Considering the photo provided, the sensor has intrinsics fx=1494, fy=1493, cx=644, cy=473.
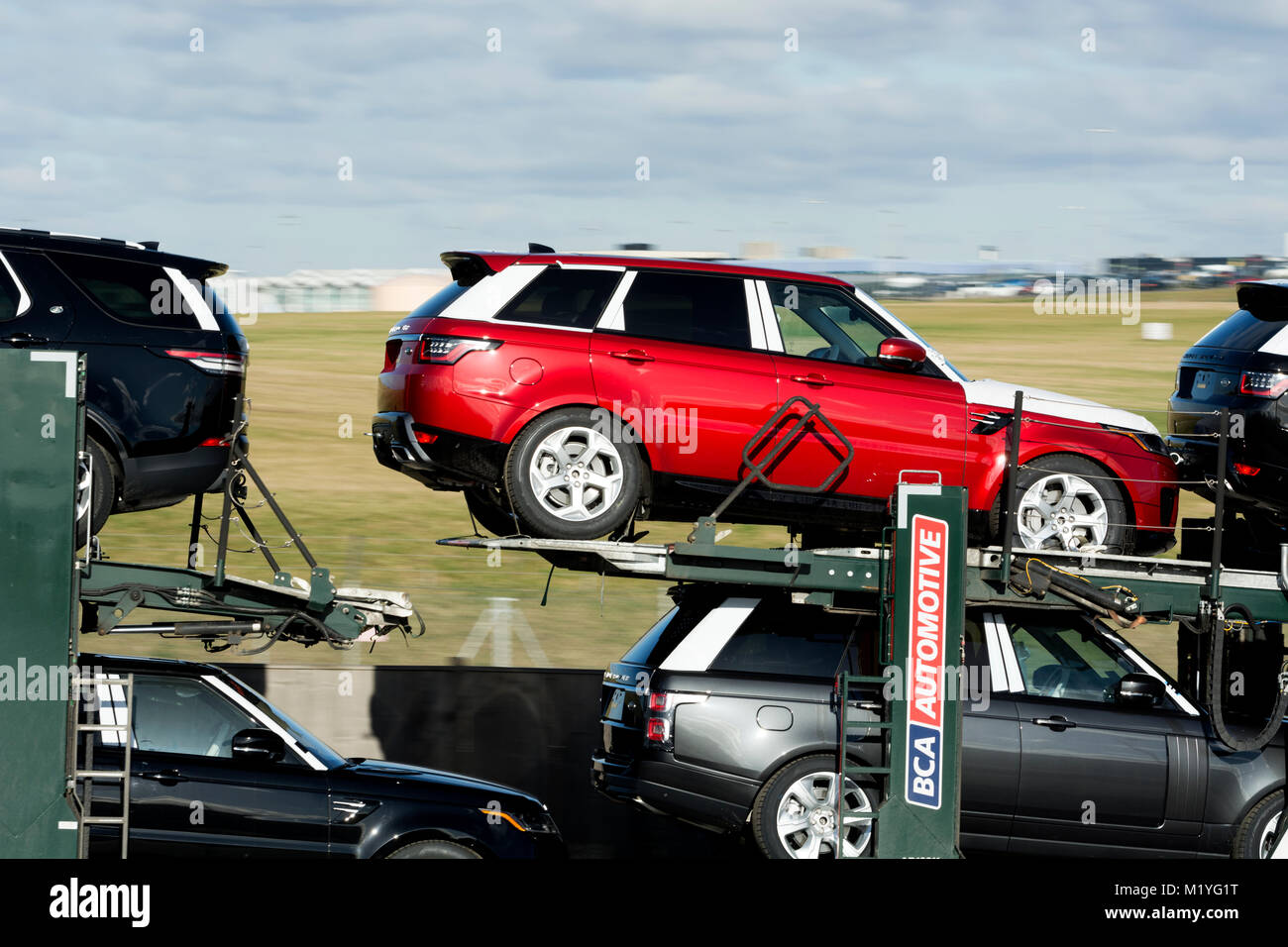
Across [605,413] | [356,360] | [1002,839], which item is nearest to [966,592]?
[1002,839]

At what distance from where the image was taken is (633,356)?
307 inches

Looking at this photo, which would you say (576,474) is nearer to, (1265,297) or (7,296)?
(7,296)

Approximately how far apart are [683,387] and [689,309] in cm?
54

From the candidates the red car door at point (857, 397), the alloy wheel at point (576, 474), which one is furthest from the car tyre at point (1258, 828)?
the alloy wheel at point (576, 474)

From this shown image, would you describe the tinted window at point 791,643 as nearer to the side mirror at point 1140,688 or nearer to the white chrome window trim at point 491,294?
the side mirror at point 1140,688

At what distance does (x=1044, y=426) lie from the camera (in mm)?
8219

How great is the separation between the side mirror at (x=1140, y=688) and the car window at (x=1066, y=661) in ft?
0.73

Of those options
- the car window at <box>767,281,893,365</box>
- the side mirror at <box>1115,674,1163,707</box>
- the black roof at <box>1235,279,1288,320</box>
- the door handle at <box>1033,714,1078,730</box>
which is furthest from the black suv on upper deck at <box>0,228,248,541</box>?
the black roof at <box>1235,279,1288,320</box>

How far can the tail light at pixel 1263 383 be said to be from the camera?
26.6 ft

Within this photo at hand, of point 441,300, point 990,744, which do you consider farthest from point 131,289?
point 990,744

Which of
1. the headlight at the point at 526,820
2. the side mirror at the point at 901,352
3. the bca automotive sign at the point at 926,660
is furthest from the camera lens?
the headlight at the point at 526,820

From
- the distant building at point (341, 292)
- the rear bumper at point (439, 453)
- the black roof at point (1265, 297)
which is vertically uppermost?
the distant building at point (341, 292)

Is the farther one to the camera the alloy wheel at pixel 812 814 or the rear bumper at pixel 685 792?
the rear bumper at pixel 685 792
